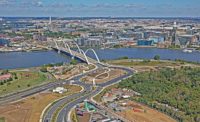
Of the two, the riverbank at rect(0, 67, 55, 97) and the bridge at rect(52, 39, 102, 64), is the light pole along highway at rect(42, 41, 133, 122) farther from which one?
the bridge at rect(52, 39, 102, 64)

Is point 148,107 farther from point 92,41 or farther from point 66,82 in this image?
point 92,41

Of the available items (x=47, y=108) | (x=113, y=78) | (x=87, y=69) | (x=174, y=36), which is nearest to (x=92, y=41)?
(x=174, y=36)

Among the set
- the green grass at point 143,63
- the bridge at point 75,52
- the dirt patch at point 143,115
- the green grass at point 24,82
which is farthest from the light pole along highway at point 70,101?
the bridge at point 75,52

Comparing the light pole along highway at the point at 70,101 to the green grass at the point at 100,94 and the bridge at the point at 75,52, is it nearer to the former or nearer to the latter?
the green grass at the point at 100,94

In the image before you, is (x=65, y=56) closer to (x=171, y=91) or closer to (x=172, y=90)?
(x=172, y=90)

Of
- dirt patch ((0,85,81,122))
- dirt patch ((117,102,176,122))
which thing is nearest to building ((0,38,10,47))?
dirt patch ((0,85,81,122))
